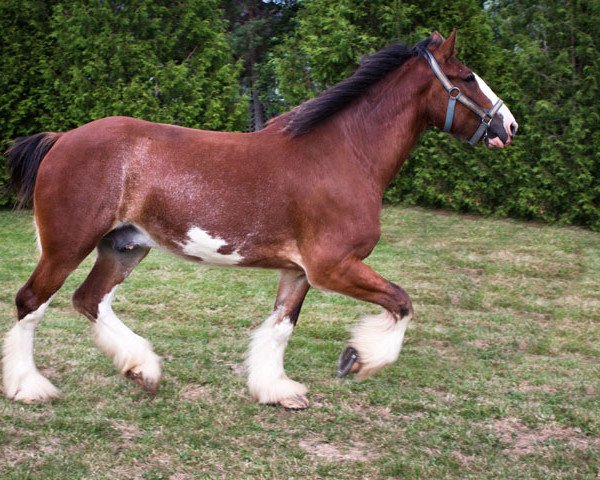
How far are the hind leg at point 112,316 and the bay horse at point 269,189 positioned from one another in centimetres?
2

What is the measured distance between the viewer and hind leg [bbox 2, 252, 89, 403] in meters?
4.50

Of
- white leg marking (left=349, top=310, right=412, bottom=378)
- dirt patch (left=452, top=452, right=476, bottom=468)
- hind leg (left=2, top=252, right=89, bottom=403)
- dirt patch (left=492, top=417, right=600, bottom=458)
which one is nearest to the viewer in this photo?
dirt patch (left=452, top=452, right=476, bottom=468)

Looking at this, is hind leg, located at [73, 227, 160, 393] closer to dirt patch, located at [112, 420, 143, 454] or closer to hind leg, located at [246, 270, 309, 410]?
dirt patch, located at [112, 420, 143, 454]

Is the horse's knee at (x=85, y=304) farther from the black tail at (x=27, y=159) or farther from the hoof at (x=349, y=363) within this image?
the hoof at (x=349, y=363)

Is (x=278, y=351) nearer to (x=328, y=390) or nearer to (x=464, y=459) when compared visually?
(x=328, y=390)

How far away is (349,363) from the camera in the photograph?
4500 millimetres

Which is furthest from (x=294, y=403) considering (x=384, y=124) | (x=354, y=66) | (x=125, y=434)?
(x=354, y=66)

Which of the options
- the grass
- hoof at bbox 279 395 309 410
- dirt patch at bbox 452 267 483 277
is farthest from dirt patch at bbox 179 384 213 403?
dirt patch at bbox 452 267 483 277

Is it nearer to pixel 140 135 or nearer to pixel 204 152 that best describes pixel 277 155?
pixel 204 152

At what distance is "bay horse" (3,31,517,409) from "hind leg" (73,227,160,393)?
0.02 m

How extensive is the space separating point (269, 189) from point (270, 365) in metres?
1.16

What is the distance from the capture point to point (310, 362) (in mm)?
5566

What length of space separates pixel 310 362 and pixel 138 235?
1.69 metres

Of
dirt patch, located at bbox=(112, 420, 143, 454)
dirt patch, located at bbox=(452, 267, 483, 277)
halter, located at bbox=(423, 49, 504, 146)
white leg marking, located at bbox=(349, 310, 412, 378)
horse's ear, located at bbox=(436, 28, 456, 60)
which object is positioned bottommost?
dirt patch, located at bbox=(452, 267, 483, 277)
